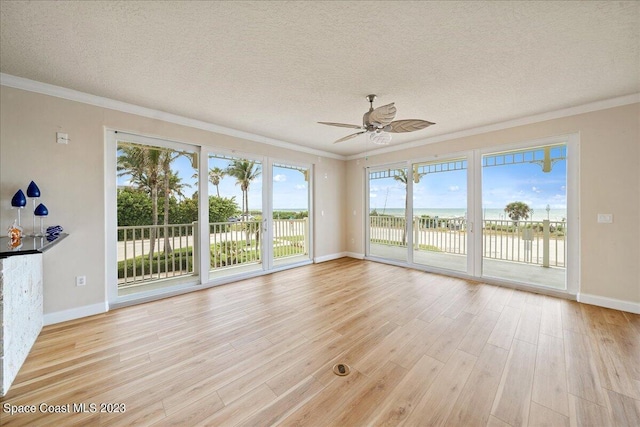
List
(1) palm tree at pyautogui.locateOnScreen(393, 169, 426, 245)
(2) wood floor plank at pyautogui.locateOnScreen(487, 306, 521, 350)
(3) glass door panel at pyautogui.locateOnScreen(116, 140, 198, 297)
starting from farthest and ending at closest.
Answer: (1) palm tree at pyautogui.locateOnScreen(393, 169, 426, 245) < (3) glass door panel at pyautogui.locateOnScreen(116, 140, 198, 297) < (2) wood floor plank at pyautogui.locateOnScreen(487, 306, 521, 350)

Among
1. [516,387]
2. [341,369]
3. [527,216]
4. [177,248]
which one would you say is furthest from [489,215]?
[177,248]

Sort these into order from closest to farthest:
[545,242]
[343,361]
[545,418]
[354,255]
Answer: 1. [545,418]
2. [343,361]
3. [545,242]
4. [354,255]

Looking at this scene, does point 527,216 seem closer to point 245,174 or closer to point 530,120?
point 530,120

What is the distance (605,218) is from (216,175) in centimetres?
565

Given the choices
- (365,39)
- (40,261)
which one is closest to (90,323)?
(40,261)

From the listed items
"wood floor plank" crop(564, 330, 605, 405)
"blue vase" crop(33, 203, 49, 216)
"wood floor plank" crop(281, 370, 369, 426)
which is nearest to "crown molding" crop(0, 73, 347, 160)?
"blue vase" crop(33, 203, 49, 216)

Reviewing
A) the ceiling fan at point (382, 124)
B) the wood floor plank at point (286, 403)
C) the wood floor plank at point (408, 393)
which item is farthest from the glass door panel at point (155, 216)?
the wood floor plank at point (408, 393)

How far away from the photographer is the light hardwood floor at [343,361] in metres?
1.47

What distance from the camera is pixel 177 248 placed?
4.20 metres

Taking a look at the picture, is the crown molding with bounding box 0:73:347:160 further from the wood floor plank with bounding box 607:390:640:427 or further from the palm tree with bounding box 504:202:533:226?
the palm tree with bounding box 504:202:533:226

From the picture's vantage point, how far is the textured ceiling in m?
1.63

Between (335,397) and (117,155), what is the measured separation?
151 inches

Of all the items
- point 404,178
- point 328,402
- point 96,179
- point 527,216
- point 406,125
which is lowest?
point 328,402

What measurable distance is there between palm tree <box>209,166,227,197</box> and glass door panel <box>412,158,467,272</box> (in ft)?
12.4
